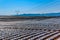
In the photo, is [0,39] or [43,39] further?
[0,39]

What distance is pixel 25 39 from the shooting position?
269 inches

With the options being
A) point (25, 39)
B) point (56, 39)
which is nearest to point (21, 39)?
point (25, 39)

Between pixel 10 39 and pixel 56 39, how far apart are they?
199 cm

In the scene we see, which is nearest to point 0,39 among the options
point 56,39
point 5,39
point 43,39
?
point 5,39

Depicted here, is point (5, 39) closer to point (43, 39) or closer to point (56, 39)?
point (43, 39)

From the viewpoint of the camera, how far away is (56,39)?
6754mm

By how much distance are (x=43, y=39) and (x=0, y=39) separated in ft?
6.39

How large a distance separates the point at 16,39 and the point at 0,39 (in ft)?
2.58

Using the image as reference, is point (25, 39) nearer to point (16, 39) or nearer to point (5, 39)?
point (16, 39)

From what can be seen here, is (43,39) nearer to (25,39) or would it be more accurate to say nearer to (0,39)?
(25,39)

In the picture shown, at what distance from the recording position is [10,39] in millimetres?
7035

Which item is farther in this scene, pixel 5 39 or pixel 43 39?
pixel 5 39

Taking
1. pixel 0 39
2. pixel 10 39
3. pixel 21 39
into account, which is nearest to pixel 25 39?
pixel 21 39

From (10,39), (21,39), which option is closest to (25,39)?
(21,39)
